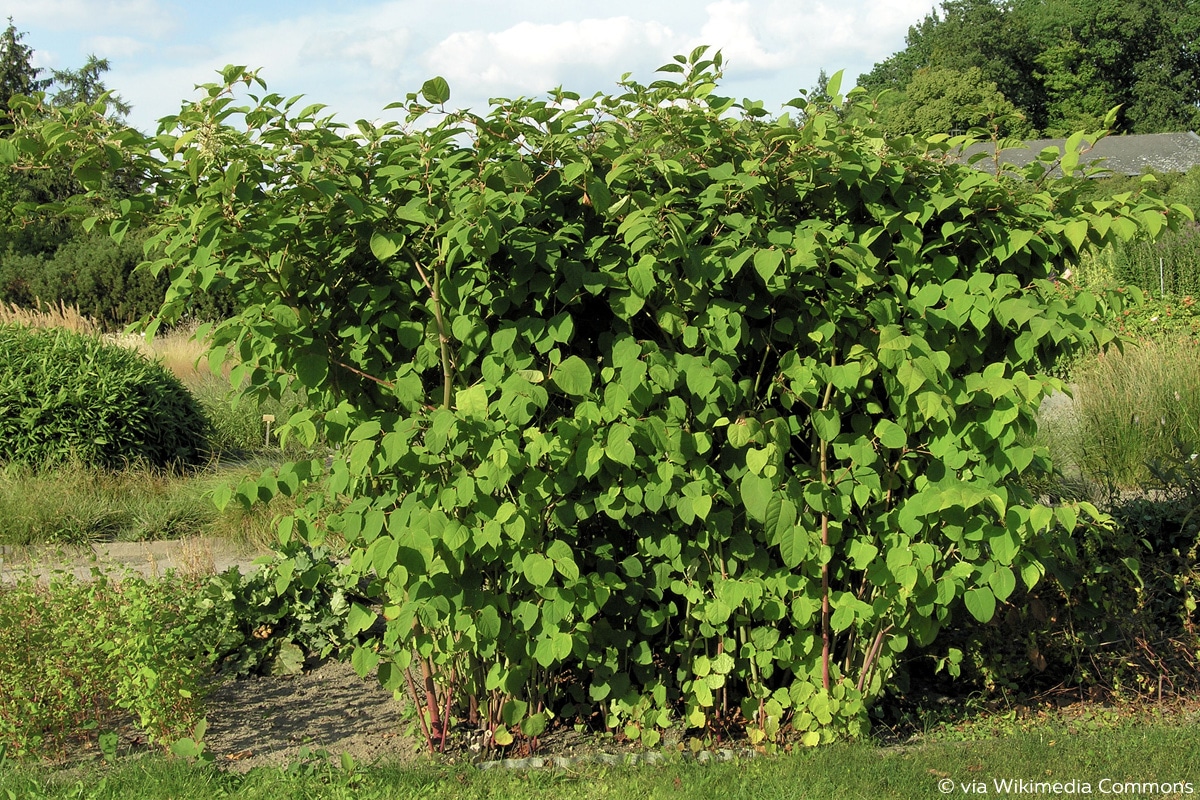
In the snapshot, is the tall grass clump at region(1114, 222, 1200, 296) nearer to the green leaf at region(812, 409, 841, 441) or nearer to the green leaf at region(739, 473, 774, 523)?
the green leaf at region(812, 409, 841, 441)

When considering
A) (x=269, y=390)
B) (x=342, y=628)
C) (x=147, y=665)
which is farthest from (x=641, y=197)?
(x=342, y=628)

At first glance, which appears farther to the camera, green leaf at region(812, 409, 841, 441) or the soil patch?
the soil patch

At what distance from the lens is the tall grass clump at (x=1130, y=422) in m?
6.67

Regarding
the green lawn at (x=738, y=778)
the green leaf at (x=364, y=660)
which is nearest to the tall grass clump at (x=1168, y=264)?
the green lawn at (x=738, y=778)

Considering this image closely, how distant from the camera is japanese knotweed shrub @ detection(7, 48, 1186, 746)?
271 centimetres

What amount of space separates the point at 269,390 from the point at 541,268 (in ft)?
3.15

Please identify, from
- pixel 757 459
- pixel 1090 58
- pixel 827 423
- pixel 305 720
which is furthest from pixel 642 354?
pixel 1090 58

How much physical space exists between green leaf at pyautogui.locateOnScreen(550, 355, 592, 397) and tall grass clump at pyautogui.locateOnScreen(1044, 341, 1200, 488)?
15.5ft

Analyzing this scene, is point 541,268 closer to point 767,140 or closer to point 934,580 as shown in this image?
point 767,140

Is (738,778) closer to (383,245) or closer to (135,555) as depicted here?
(383,245)

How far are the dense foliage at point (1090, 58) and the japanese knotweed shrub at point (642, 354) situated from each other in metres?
66.3

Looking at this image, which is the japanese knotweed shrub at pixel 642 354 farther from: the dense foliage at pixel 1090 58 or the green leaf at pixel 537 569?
the dense foliage at pixel 1090 58

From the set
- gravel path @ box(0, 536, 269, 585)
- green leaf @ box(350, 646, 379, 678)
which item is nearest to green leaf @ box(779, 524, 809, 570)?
green leaf @ box(350, 646, 379, 678)

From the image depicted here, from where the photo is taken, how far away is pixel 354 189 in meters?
2.81
